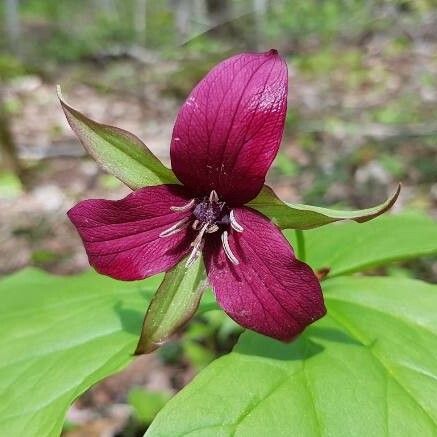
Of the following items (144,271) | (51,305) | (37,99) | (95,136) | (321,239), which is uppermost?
(95,136)

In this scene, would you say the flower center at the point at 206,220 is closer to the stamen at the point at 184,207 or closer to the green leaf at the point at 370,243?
the stamen at the point at 184,207

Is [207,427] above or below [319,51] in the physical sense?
above

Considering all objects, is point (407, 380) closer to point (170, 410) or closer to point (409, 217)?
point (170, 410)

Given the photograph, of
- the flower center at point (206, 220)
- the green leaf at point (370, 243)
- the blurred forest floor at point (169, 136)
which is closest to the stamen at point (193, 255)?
the flower center at point (206, 220)

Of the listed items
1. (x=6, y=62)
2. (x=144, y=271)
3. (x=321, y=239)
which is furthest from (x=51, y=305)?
(x=6, y=62)

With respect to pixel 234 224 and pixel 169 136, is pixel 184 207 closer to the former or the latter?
pixel 234 224

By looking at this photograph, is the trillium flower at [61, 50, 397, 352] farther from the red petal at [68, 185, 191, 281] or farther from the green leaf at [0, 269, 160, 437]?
the green leaf at [0, 269, 160, 437]

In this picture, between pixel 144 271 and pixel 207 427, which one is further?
pixel 144 271
